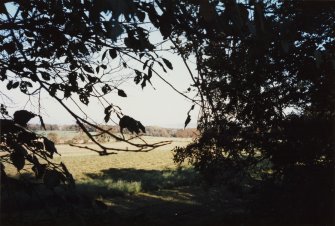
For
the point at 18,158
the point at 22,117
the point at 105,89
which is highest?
the point at 105,89

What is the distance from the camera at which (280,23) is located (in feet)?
7.02

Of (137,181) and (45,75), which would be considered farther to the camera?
(137,181)

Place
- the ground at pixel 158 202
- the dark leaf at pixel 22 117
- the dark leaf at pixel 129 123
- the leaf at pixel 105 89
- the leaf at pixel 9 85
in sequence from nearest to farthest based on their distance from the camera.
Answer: the dark leaf at pixel 22 117 < the dark leaf at pixel 129 123 < the leaf at pixel 105 89 < the leaf at pixel 9 85 < the ground at pixel 158 202

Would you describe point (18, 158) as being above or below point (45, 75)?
below

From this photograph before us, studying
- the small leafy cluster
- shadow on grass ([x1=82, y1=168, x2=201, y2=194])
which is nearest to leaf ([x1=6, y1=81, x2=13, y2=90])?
the small leafy cluster

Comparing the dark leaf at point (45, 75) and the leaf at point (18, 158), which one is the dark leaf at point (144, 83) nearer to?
the dark leaf at point (45, 75)

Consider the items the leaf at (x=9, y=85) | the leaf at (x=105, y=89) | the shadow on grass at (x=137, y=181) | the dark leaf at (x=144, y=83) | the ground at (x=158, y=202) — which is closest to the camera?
the dark leaf at (x=144, y=83)

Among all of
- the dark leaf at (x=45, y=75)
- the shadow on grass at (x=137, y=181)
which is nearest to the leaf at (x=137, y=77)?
the dark leaf at (x=45, y=75)

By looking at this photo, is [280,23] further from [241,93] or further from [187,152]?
[187,152]

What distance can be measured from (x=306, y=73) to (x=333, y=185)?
2440mm

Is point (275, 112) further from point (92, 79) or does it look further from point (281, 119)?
point (92, 79)

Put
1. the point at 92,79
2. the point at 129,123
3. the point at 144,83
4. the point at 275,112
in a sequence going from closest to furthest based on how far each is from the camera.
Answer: the point at 129,123 → the point at 144,83 → the point at 92,79 → the point at 275,112

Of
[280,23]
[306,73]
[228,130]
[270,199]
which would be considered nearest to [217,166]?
[228,130]

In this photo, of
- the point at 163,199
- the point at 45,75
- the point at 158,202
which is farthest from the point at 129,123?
the point at 163,199
